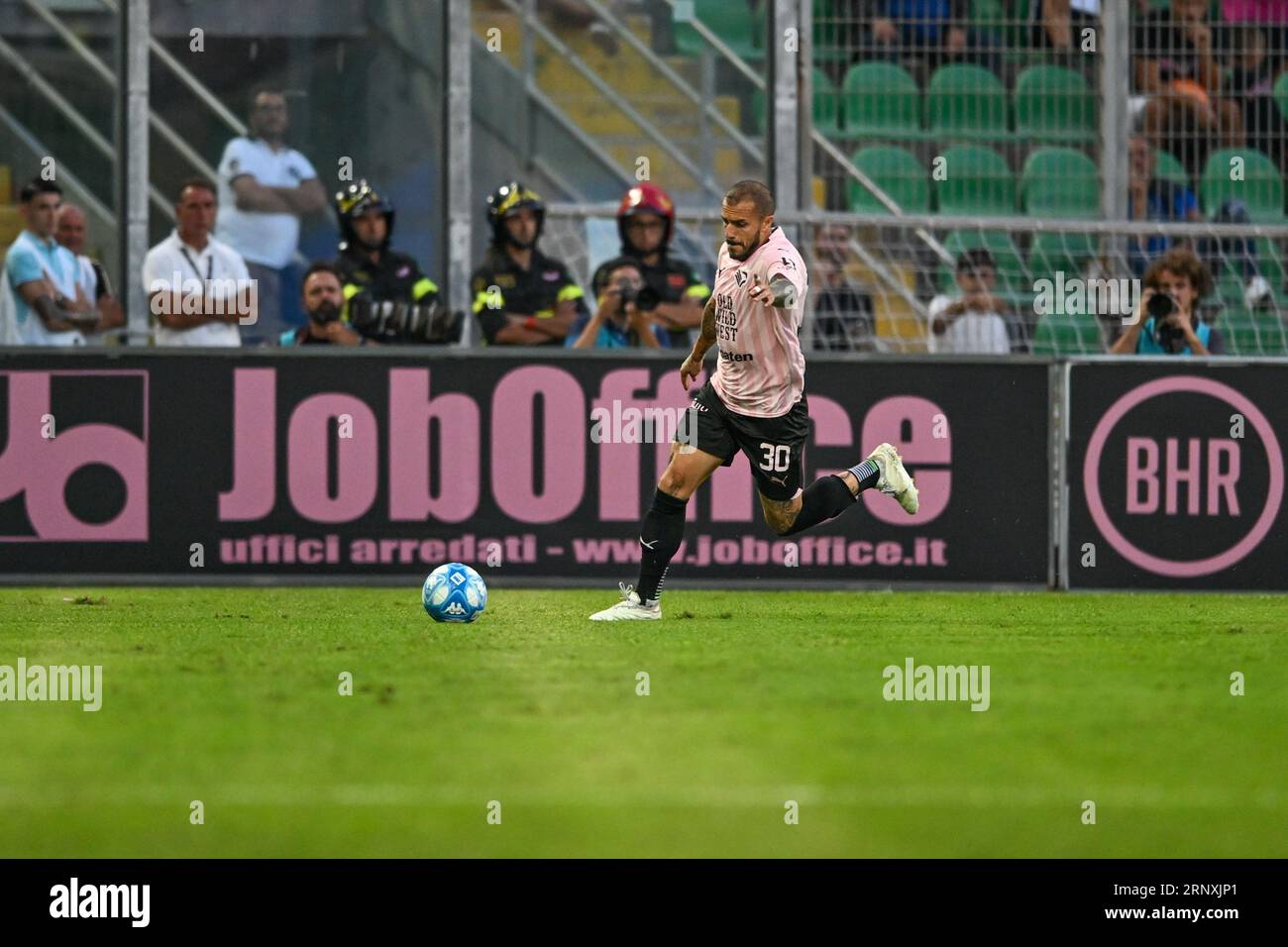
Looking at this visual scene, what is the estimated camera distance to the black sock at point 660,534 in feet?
32.8

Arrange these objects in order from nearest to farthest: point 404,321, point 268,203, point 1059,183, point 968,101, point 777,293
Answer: point 777,293
point 404,321
point 268,203
point 968,101
point 1059,183

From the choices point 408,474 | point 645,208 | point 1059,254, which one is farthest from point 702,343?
point 1059,254

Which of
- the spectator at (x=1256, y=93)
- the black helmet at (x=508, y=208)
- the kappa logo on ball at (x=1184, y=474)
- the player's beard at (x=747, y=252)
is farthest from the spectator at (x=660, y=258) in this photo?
the spectator at (x=1256, y=93)

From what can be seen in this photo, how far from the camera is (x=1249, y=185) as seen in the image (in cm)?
1548

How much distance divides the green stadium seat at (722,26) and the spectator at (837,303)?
235 centimetres

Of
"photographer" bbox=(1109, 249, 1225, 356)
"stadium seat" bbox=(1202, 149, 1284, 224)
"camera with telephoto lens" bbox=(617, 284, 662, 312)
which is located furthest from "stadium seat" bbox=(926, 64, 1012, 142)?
"camera with telephoto lens" bbox=(617, 284, 662, 312)

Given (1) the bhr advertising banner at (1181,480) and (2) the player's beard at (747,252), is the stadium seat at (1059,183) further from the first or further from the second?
(2) the player's beard at (747,252)

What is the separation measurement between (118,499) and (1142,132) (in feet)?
25.7

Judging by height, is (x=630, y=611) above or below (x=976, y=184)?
below

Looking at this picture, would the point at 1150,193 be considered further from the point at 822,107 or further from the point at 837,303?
the point at 837,303

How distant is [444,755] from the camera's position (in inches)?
237

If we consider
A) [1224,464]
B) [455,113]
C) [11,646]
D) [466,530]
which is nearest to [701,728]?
[11,646]

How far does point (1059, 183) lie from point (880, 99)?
4.81ft
